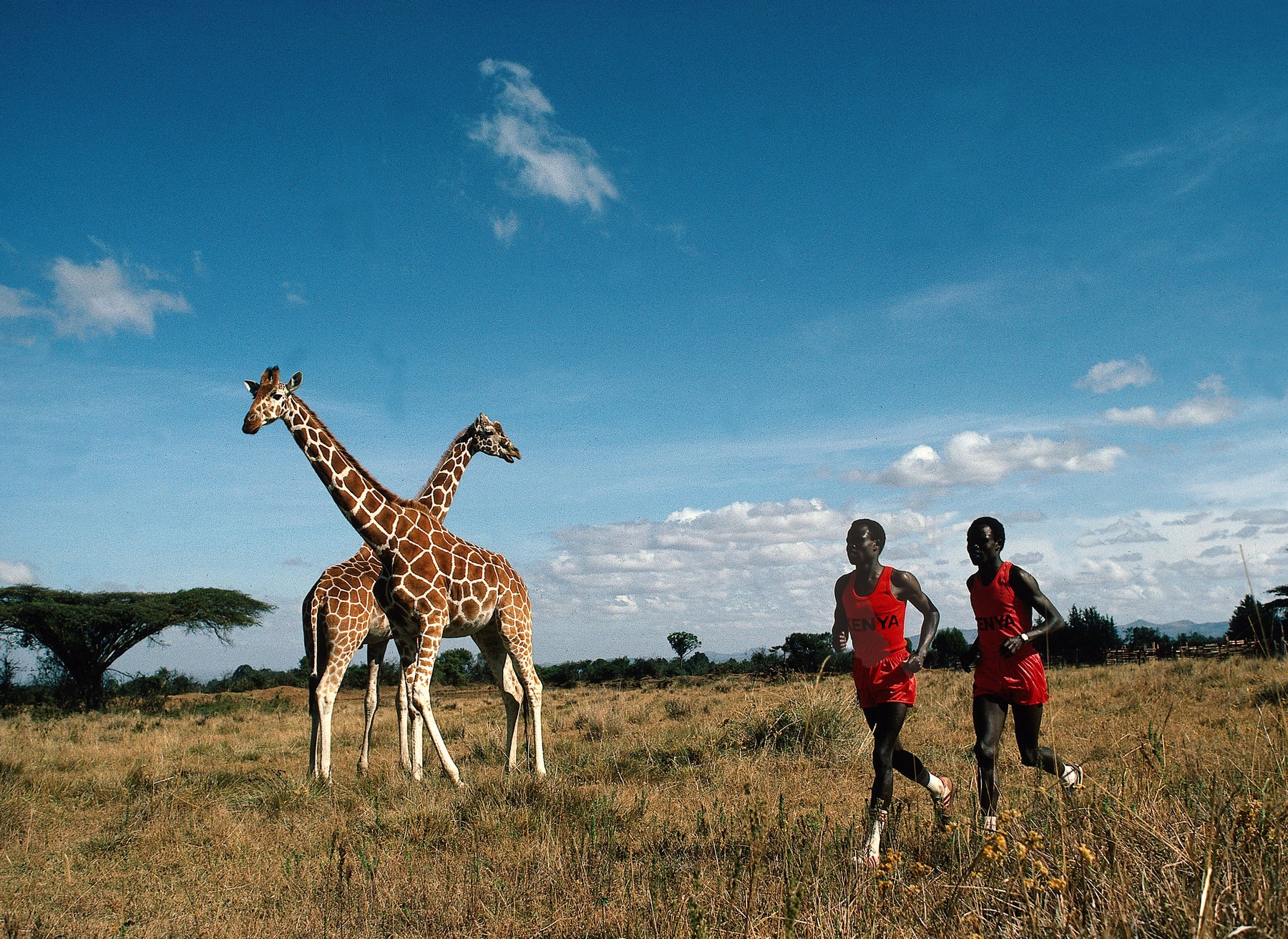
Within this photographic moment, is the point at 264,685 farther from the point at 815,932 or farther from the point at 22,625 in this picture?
the point at 815,932

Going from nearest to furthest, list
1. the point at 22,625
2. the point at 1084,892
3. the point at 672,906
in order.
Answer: the point at 1084,892 → the point at 672,906 → the point at 22,625

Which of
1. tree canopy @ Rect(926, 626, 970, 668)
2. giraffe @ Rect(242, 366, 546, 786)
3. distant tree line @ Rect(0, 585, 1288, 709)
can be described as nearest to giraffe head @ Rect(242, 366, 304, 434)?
giraffe @ Rect(242, 366, 546, 786)

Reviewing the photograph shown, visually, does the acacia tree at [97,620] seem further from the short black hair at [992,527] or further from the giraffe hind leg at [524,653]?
the short black hair at [992,527]

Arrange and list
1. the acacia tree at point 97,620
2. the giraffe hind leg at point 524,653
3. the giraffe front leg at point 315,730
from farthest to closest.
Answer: the acacia tree at point 97,620
the giraffe hind leg at point 524,653
the giraffe front leg at point 315,730

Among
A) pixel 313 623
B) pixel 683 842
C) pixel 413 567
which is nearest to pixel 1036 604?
pixel 683 842

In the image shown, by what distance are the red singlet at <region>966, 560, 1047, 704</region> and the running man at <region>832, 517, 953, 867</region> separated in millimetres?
322

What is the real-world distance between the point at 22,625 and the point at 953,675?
3005cm

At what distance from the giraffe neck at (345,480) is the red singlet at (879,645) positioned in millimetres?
5462

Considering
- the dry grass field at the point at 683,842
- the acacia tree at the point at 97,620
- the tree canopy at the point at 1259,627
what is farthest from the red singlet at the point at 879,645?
the acacia tree at the point at 97,620

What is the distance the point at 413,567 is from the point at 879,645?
5.40 meters

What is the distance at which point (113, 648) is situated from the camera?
2895 centimetres

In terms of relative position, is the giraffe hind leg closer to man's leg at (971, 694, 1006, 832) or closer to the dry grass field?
the dry grass field

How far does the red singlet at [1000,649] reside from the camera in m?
4.86

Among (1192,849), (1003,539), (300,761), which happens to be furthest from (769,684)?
(1192,849)
